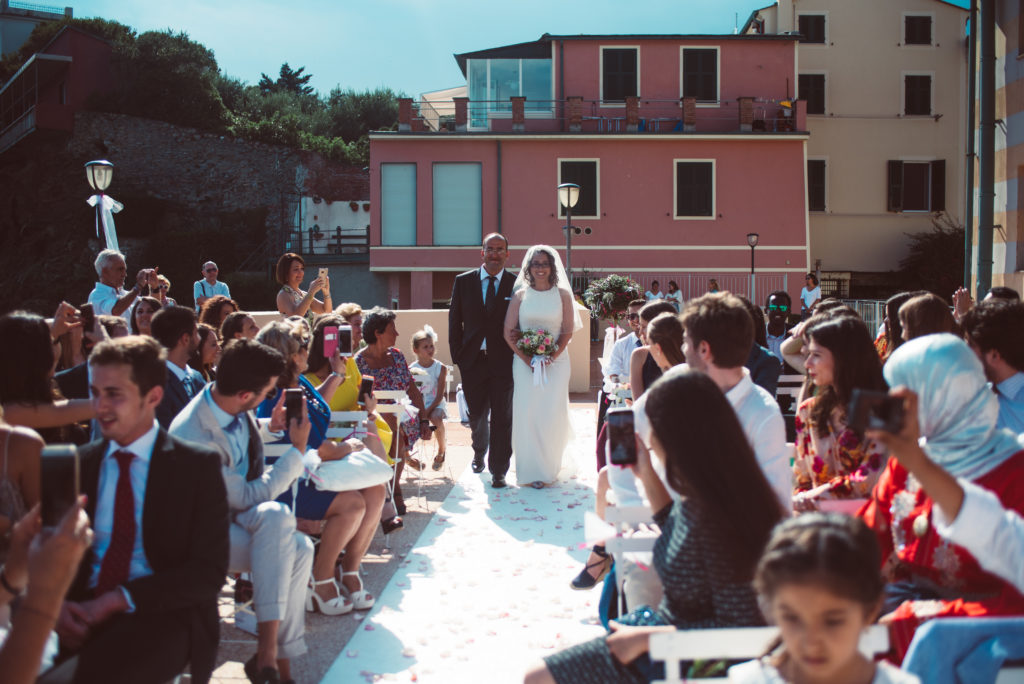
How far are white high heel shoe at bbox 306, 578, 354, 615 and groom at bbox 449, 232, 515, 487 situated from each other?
3.25 m

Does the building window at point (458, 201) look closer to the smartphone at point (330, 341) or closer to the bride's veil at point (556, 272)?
the bride's veil at point (556, 272)

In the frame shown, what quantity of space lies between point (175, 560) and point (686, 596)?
1668 mm

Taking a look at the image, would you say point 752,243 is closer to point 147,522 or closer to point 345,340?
point 345,340

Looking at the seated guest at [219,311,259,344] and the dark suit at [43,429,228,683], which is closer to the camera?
the dark suit at [43,429,228,683]

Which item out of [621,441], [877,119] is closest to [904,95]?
[877,119]

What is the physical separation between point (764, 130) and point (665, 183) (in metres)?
3.68

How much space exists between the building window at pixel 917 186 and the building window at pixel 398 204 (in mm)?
16306

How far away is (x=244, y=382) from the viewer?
3557mm

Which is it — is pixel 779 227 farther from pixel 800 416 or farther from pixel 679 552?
pixel 679 552

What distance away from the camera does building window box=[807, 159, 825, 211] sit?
28703mm

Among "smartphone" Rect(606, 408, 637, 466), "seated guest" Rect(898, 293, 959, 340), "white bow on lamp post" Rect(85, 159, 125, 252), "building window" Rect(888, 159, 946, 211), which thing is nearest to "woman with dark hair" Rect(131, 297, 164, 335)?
"white bow on lamp post" Rect(85, 159, 125, 252)

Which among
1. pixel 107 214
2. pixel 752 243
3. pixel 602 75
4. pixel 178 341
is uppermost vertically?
pixel 602 75

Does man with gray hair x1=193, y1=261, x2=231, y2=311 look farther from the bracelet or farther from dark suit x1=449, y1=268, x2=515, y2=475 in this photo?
the bracelet

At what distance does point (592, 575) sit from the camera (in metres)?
4.57
